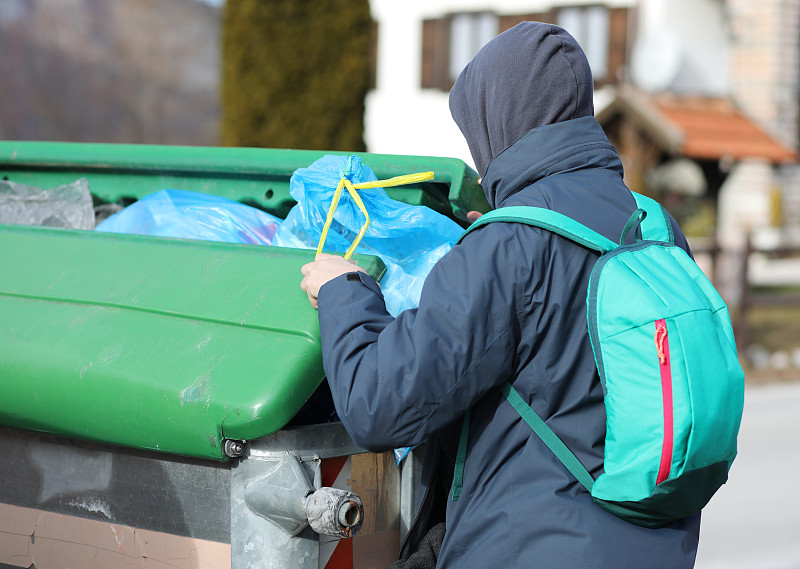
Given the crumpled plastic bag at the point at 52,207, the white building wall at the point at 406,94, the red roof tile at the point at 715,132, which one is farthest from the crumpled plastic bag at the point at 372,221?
the white building wall at the point at 406,94

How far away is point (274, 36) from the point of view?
27.1 feet

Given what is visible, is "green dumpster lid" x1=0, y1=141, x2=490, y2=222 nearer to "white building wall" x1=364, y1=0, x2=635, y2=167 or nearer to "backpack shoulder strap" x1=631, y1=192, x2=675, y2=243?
"backpack shoulder strap" x1=631, y1=192, x2=675, y2=243

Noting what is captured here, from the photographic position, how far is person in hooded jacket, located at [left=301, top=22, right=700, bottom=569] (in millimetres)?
1396

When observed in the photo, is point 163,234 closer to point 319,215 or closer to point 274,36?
point 319,215

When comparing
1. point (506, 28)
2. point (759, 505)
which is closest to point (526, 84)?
point (759, 505)

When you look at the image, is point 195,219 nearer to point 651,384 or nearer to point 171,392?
point 171,392

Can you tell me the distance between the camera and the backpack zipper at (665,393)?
136cm

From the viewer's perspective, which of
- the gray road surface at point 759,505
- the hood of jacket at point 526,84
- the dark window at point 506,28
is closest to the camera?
the hood of jacket at point 526,84

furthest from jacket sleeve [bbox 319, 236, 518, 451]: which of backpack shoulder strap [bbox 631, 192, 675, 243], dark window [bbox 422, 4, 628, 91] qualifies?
dark window [bbox 422, 4, 628, 91]

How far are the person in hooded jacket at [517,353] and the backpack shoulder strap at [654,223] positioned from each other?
75 mm

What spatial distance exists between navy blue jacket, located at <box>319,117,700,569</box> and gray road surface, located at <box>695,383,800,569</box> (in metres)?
3.15

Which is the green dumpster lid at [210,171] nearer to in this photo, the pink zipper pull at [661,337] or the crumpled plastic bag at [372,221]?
the crumpled plastic bag at [372,221]

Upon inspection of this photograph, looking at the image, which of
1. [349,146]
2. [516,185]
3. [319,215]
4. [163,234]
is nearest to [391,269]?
[319,215]

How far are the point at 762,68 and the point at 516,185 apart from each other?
53.7ft
